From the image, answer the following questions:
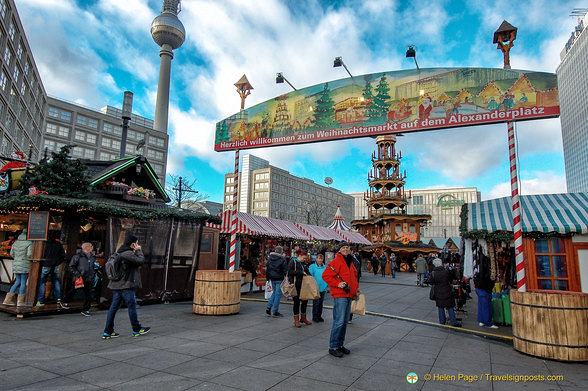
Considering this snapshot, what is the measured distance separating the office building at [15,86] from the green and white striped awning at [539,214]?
3338cm

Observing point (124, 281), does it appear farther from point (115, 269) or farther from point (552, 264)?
point (552, 264)

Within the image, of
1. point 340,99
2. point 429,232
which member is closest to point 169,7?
point 429,232

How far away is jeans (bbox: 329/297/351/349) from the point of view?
5.45m

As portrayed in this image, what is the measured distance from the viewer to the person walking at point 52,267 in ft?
28.4

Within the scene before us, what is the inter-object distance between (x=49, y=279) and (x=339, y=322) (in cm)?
778

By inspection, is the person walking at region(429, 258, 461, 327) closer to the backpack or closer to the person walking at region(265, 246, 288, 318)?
the person walking at region(265, 246, 288, 318)

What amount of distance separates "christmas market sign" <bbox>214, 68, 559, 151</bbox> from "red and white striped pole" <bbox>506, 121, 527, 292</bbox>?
96 cm

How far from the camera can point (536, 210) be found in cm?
969

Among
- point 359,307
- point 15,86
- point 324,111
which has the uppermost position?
point 15,86

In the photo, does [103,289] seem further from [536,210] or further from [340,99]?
[536,210]

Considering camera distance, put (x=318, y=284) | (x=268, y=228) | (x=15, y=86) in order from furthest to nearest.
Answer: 1. (x=15, y=86)
2. (x=268, y=228)
3. (x=318, y=284)

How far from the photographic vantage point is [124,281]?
6309 millimetres

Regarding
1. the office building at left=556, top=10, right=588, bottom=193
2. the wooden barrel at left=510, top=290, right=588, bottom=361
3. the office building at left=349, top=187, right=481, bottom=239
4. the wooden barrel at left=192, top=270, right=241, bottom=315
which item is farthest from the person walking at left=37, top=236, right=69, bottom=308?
the office building at left=349, top=187, right=481, bottom=239

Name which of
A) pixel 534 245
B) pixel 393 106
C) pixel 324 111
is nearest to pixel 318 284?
pixel 324 111
